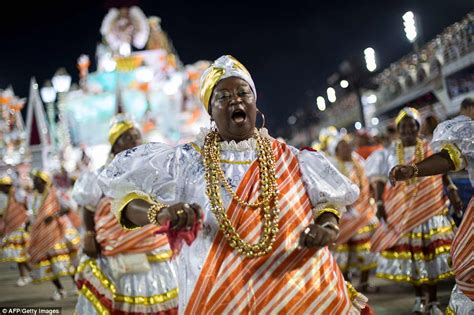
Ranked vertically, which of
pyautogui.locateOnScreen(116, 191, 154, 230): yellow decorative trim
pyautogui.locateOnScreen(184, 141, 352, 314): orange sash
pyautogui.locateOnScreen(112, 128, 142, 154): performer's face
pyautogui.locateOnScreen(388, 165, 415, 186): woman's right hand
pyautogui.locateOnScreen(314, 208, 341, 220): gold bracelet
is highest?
pyautogui.locateOnScreen(112, 128, 142, 154): performer's face

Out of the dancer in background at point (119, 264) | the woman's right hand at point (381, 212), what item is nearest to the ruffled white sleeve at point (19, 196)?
the dancer in background at point (119, 264)

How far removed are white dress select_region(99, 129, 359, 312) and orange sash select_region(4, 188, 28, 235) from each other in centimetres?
962

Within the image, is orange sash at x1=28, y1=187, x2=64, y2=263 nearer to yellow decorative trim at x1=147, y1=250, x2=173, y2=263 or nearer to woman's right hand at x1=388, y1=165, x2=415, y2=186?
yellow decorative trim at x1=147, y1=250, x2=173, y2=263

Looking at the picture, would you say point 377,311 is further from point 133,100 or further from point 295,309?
point 133,100

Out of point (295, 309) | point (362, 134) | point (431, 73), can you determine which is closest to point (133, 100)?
point (431, 73)

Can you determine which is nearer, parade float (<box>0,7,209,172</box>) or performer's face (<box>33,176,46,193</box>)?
performer's face (<box>33,176,46,193</box>)

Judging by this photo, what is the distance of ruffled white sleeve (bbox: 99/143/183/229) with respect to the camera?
9.43 ft

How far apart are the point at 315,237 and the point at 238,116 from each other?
2.70 ft

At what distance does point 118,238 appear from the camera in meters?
4.98

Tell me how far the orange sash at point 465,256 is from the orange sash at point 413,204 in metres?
2.42

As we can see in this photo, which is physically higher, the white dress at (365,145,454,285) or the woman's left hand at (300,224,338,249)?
the woman's left hand at (300,224,338,249)

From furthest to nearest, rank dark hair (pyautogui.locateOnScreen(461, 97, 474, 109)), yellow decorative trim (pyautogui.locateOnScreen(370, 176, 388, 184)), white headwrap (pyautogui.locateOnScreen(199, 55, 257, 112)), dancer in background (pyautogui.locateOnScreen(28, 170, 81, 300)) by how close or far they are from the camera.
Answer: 1. dancer in background (pyautogui.locateOnScreen(28, 170, 81, 300))
2. yellow decorative trim (pyautogui.locateOnScreen(370, 176, 388, 184))
3. dark hair (pyautogui.locateOnScreen(461, 97, 474, 109))
4. white headwrap (pyautogui.locateOnScreen(199, 55, 257, 112))

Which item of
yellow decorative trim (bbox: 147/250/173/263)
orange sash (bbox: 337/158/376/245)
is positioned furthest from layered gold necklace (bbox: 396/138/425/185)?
yellow decorative trim (bbox: 147/250/173/263)

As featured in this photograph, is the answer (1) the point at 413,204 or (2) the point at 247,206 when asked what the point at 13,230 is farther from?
(2) the point at 247,206
